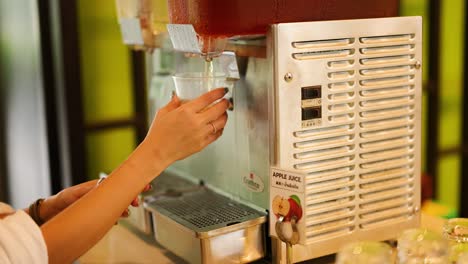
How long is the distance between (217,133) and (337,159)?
0.28 m

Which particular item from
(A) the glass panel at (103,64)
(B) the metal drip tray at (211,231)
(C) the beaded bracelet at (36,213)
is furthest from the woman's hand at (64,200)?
(A) the glass panel at (103,64)

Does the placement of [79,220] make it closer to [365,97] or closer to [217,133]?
[217,133]

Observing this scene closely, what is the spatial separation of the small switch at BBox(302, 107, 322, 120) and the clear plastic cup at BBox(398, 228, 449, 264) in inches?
13.0

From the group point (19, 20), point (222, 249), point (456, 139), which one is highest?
point (19, 20)

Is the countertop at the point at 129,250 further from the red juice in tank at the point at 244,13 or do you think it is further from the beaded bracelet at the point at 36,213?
the red juice in tank at the point at 244,13

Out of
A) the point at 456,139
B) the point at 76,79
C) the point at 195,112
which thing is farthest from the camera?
the point at 456,139

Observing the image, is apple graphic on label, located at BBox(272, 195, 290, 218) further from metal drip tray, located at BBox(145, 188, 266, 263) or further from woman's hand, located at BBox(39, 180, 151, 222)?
woman's hand, located at BBox(39, 180, 151, 222)

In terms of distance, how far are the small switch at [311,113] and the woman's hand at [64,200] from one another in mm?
375

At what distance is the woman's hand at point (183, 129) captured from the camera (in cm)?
125

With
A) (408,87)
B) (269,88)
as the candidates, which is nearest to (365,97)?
(408,87)

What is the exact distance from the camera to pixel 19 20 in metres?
2.95

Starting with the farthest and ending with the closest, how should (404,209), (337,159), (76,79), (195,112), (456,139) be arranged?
1. (456,139)
2. (76,79)
3. (404,209)
4. (337,159)
5. (195,112)

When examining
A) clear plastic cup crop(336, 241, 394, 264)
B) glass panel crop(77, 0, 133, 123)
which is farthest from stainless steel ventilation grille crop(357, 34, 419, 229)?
glass panel crop(77, 0, 133, 123)

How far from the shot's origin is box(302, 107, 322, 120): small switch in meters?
1.34
